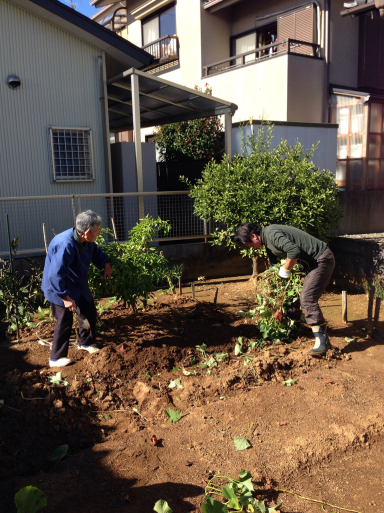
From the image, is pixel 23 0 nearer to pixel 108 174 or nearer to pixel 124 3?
pixel 108 174

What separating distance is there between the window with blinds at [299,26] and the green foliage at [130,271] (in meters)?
9.11

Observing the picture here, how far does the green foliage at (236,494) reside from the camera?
2.65 meters

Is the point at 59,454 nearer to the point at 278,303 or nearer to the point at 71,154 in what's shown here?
the point at 278,303

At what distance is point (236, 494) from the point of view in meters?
2.78

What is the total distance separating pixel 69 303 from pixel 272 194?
394 centimetres

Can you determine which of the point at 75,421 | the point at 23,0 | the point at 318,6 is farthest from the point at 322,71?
the point at 75,421

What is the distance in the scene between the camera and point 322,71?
12211 mm

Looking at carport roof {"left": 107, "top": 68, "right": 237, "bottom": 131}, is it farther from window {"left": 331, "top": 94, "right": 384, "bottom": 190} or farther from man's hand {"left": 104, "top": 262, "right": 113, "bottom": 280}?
man's hand {"left": 104, "top": 262, "right": 113, "bottom": 280}

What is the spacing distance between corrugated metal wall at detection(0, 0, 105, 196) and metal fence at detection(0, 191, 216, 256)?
3.12 feet

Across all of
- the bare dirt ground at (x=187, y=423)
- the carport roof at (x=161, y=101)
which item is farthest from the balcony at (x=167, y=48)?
the bare dirt ground at (x=187, y=423)

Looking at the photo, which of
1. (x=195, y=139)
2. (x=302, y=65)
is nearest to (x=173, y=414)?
(x=195, y=139)

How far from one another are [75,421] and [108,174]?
653 cm

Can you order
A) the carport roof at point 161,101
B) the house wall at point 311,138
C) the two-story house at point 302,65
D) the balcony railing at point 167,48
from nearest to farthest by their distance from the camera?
1. the carport roof at point 161,101
2. the house wall at point 311,138
3. the two-story house at point 302,65
4. the balcony railing at point 167,48

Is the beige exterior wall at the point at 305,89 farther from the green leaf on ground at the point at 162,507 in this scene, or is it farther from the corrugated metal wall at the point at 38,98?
the green leaf on ground at the point at 162,507
